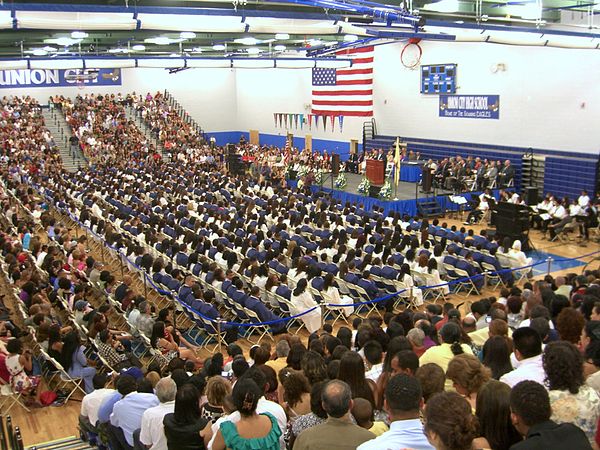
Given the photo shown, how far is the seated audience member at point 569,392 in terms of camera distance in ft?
12.4

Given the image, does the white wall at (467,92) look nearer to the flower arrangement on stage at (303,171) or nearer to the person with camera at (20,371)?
the flower arrangement on stage at (303,171)

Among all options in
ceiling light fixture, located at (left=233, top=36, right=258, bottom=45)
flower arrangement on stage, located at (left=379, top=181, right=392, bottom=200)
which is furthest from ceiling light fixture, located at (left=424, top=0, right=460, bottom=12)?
ceiling light fixture, located at (left=233, top=36, right=258, bottom=45)

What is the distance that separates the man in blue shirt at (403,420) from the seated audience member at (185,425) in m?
1.94

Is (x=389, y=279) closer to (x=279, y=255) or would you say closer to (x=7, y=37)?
(x=279, y=255)

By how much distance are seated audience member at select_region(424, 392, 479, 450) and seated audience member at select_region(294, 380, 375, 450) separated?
61 centimetres

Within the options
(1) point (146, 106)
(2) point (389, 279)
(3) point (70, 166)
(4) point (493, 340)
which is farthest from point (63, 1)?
(1) point (146, 106)

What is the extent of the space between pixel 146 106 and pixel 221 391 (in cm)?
3742

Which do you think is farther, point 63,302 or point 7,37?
point 7,37

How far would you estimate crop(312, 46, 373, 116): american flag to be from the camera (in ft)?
103

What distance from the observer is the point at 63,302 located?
10.9 m

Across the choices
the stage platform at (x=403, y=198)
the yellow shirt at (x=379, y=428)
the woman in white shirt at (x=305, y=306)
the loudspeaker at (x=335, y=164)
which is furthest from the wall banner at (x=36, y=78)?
the yellow shirt at (x=379, y=428)

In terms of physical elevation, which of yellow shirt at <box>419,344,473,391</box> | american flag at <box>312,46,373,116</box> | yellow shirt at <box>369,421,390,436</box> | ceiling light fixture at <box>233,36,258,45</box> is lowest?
yellow shirt at <box>419,344,473,391</box>

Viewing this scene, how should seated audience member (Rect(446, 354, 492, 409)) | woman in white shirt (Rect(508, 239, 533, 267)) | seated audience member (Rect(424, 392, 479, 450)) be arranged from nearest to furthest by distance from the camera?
seated audience member (Rect(424, 392, 479, 450)), seated audience member (Rect(446, 354, 492, 409)), woman in white shirt (Rect(508, 239, 533, 267))

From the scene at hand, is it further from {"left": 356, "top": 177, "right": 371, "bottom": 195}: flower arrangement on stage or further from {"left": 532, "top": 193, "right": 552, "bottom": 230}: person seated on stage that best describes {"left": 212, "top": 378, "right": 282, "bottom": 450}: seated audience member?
{"left": 356, "top": 177, "right": 371, "bottom": 195}: flower arrangement on stage
